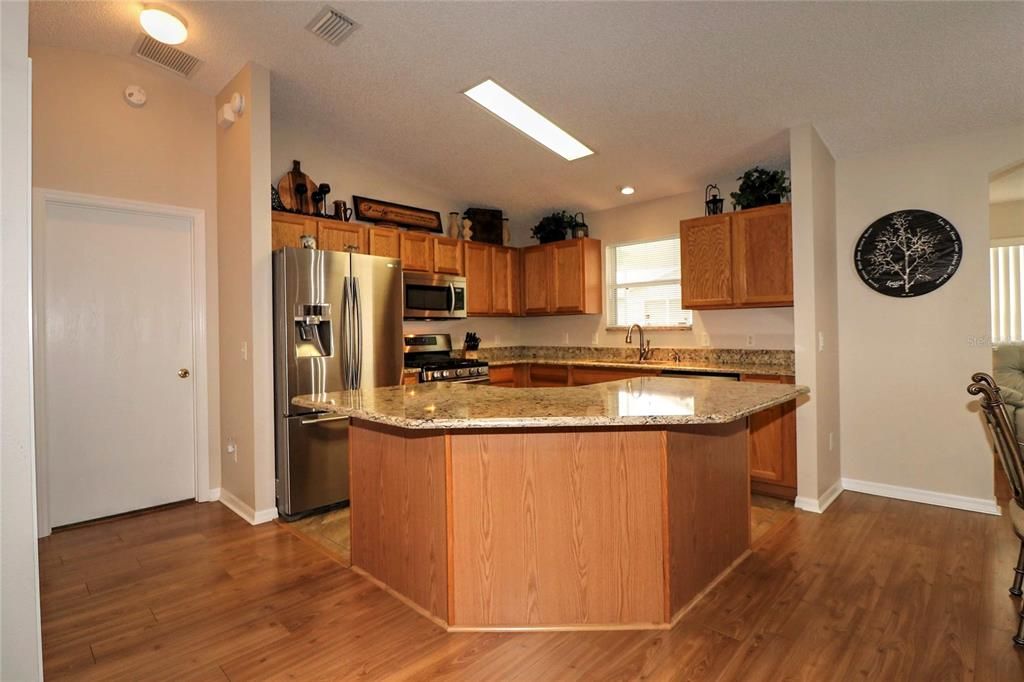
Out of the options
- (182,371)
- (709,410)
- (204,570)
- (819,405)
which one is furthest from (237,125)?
(819,405)

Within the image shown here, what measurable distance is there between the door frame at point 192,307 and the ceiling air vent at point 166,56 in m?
0.92

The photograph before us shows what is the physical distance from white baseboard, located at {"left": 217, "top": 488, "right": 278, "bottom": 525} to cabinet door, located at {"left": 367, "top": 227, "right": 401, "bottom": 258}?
216 cm

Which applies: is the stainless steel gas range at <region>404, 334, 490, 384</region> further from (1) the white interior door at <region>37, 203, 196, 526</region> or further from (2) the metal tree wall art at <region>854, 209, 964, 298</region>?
(2) the metal tree wall art at <region>854, 209, 964, 298</region>

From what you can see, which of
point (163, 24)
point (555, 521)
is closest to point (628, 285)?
point (555, 521)

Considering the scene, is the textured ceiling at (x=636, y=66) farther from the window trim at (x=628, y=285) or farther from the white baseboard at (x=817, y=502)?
the white baseboard at (x=817, y=502)

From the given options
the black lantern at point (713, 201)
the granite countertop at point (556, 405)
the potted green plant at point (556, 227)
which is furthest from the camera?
the potted green plant at point (556, 227)

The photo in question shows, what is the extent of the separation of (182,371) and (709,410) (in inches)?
142

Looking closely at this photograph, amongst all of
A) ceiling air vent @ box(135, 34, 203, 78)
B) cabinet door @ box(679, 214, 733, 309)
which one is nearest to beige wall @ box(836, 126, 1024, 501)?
cabinet door @ box(679, 214, 733, 309)

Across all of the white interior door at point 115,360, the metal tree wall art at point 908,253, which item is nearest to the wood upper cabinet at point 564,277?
the metal tree wall art at point 908,253

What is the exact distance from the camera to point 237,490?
3.53 metres

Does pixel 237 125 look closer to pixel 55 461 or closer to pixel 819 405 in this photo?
pixel 55 461

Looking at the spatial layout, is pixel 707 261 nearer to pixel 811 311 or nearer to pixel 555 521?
pixel 811 311

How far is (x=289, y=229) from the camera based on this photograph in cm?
381

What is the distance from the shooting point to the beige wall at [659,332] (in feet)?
14.1
